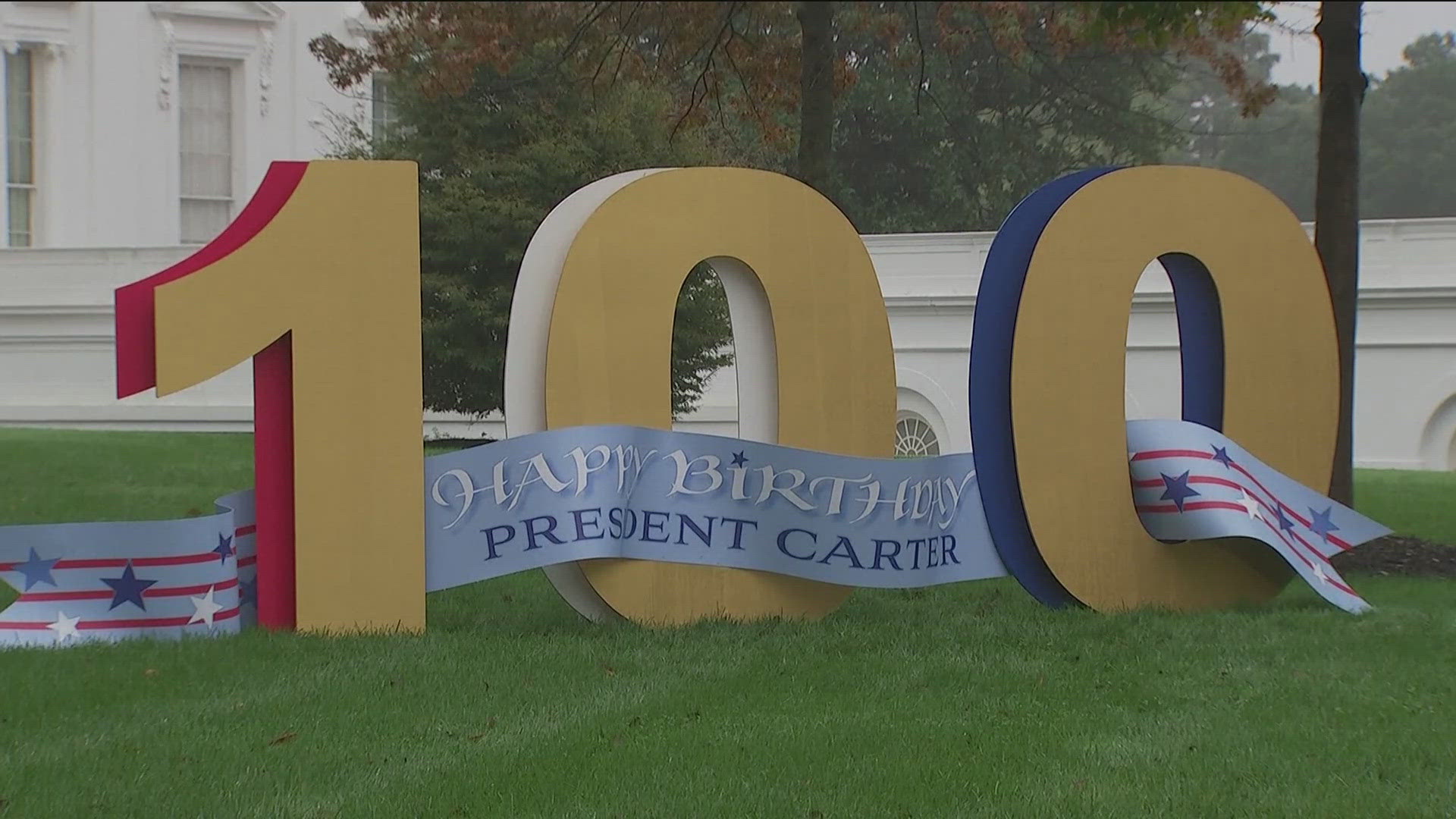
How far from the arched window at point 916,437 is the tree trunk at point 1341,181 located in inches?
470

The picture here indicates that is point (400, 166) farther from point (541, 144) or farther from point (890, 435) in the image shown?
point (541, 144)

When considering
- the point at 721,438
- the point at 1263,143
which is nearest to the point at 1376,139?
the point at 1263,143

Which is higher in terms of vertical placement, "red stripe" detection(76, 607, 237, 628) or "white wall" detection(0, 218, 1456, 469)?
"white wall" detection(0, 218, 1456, 469)

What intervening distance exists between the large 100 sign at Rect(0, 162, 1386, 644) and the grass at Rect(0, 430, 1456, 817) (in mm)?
278

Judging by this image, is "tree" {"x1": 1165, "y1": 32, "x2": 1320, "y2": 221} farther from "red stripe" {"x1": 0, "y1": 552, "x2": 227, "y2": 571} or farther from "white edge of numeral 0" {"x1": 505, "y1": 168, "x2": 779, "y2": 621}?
"red stripe" {"x1": 0, "y1": 552, "x2": 227, "y2": 571}

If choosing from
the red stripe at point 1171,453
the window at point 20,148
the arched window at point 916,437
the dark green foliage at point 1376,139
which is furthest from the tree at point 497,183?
the dark green foliage at point 1376,139

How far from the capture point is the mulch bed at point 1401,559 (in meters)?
9.36

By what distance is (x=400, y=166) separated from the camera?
6.66m

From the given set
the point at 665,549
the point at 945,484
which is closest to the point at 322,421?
the point at 665,549

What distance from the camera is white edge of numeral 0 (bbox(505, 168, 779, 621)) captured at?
6.77 metres

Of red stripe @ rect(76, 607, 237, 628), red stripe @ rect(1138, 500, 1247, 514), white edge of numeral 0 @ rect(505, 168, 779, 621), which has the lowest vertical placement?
red stripe @ rect(76, 607, 237, 628)

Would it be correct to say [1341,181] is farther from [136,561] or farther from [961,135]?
[961,135]

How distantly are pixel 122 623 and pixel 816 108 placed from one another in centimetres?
719

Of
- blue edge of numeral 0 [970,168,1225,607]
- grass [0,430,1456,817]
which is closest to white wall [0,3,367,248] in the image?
blue edge of numeral 0 [970,168,1225,607]
